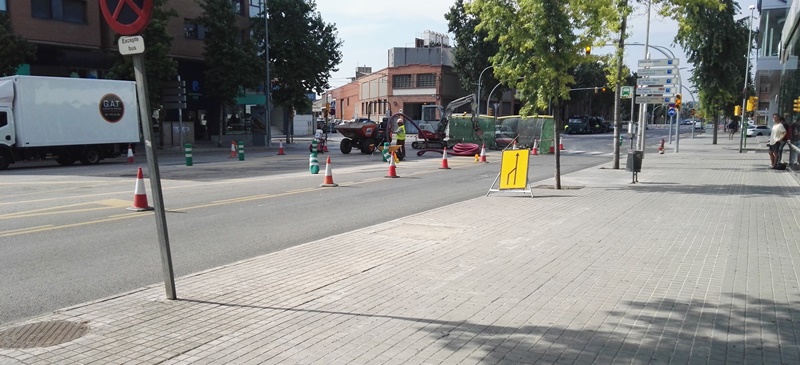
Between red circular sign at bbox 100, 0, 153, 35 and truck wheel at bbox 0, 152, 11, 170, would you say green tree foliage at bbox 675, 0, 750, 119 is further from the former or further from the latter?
red circular sign at bbox 100, 0, 153, 35

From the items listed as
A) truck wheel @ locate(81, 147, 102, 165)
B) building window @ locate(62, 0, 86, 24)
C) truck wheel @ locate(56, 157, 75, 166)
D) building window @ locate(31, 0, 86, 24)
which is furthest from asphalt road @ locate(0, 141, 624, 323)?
building window @ locate(62, 0, 86, 24)

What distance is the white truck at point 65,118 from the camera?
2288cm

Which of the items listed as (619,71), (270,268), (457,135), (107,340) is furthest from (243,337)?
(457,135)

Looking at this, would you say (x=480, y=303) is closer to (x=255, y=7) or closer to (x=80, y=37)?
(x=80, y=37)

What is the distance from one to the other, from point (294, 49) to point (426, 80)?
38514mm

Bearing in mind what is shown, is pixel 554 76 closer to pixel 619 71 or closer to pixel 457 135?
pixel 619 71

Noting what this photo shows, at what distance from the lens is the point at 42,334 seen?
15.9ft

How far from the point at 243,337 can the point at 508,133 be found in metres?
37.2

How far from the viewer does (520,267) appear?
716 centimetres

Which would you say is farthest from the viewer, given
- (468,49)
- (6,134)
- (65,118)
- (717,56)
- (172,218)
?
(468,49)

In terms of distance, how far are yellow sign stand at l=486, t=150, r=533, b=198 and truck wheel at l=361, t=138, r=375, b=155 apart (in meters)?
18.4

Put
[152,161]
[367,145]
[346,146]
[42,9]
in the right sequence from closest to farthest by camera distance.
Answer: [152,161] → [42,9] → [367,145] → [346,146]

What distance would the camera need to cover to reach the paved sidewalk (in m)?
4.51

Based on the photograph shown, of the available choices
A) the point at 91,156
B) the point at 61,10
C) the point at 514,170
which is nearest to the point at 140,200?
the point at 514,170
